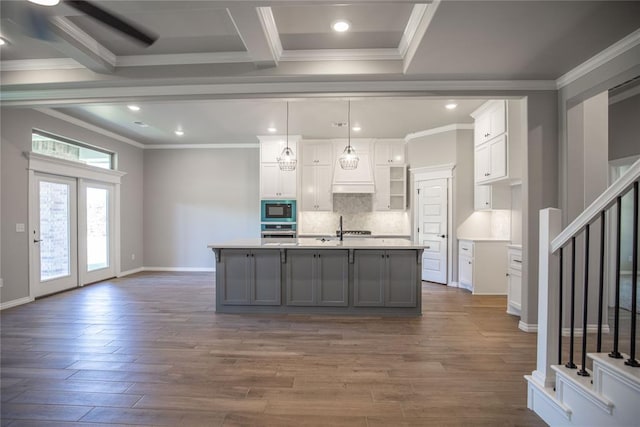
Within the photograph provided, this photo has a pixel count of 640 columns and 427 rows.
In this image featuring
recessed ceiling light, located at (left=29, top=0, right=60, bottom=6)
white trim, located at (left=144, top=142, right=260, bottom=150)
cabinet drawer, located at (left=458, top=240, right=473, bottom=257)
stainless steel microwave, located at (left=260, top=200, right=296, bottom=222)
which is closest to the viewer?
recessed ceiling light, located at (left=29, top=0, right=60, bottom=6)

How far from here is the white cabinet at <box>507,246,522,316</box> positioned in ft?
12.9

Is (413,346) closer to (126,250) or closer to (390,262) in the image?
(390,262)

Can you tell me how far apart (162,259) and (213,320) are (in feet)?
13.6

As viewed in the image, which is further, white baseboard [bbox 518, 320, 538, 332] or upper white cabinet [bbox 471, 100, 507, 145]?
upper white cabinet [bbox 471, 100, 507, 145]

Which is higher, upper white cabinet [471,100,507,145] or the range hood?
upper white cabinet [471,100,507,145]

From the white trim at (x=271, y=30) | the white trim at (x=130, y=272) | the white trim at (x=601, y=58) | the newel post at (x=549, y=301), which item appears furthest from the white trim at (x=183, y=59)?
the white trim at (x=130, y=272)

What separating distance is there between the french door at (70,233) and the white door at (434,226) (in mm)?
6336

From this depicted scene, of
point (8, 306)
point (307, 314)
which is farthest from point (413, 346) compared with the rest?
point (8, 306)

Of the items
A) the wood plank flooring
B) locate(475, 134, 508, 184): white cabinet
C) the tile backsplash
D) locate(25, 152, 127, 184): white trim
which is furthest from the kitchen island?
locate(25, 152, 127, 184): white trim

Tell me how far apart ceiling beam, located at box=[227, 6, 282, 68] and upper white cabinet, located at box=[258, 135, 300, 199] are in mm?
3221

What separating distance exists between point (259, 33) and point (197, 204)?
5.28 meters

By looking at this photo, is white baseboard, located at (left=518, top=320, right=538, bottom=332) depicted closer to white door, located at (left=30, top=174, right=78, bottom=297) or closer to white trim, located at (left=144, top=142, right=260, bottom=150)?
white trim, located at (left=144, top=142, right=260, bottom=150)

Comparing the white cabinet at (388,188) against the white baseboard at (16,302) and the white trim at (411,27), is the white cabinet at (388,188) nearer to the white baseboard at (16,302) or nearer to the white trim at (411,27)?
the white trim at (411,27)

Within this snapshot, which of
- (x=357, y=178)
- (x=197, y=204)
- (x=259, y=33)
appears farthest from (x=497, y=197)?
(x=197, y=204)
